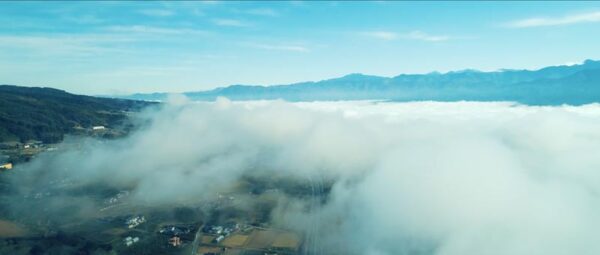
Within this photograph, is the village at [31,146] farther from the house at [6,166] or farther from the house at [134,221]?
the house at [134,221]

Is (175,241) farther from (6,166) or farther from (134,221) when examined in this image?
(6,166)

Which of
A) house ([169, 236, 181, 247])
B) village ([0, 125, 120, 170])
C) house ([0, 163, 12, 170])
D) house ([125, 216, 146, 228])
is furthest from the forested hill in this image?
house ([169, 236, 181, 247])

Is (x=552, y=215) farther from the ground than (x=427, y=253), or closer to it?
farther from the ground

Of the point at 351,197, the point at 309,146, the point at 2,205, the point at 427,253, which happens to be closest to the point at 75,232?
the point at 2,205

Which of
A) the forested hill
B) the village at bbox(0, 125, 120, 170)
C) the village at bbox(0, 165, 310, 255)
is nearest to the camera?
the village at bbox(0, 165, 310, 255)

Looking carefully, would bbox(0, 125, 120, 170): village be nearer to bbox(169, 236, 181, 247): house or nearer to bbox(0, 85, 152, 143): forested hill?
bbox(0, 85, 152, 143): forested hill

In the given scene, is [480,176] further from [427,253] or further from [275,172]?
[275,172]

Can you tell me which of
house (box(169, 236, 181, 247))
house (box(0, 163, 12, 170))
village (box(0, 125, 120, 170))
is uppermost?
village (box(0, 125, 120, 170))

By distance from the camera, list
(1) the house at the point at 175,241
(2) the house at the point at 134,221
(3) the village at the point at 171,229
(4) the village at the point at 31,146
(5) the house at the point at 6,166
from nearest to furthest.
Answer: (3) the village at the point at 171,229 → (1) the house at the point at 175,241 → (2) the house at the point at 134,221 → (5) the house at the point at 6,166 → (4) the village at the point at 31,146

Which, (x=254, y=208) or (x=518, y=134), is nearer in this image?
(x=254, y=208)

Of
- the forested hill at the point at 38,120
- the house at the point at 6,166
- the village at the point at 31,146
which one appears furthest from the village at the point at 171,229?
the forested hill at the point at 38,120

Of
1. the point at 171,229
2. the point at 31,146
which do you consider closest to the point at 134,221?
the point at 171,229
